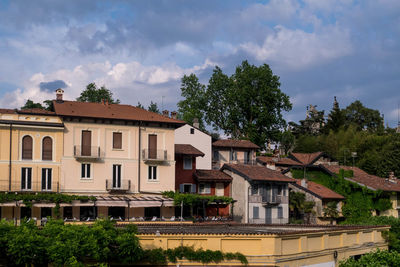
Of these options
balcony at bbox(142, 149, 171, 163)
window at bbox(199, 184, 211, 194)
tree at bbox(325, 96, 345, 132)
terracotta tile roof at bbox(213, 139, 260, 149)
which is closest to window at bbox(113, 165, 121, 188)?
balcony at bbox(142, 149, 171, 163)

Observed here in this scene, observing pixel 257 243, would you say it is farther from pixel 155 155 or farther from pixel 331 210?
pixel 331 210

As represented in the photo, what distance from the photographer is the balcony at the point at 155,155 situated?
5184 centimetres

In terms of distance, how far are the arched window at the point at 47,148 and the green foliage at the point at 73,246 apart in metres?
25.9

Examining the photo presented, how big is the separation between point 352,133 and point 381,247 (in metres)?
61.5

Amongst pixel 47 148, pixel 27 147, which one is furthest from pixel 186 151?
pixel 27 147

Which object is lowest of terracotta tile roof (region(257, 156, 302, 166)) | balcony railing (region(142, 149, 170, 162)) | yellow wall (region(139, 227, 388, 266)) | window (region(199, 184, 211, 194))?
yellow wall (region(139, 227, 388, 266))

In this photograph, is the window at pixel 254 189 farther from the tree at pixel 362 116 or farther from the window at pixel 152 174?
the tree at pixel 362 116

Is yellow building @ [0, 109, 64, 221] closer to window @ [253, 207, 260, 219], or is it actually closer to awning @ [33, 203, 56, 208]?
awning @ [33, 203, 56, 208]

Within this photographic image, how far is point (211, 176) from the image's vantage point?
57438 mm

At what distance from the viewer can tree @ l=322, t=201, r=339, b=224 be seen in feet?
194

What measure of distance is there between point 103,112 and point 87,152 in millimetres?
4370

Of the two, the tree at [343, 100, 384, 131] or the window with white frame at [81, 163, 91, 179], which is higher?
the tree at [343, 100, 384, 131]

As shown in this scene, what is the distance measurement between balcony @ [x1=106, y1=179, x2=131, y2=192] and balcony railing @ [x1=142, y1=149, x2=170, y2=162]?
276 centimetres

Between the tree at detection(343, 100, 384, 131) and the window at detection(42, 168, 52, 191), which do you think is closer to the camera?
the window at detection(42, 168, 52, 191)
